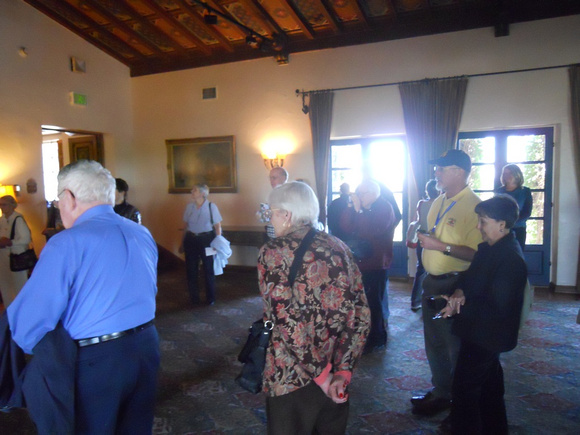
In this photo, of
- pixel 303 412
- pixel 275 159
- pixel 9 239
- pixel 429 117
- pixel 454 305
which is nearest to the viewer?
pixel 303 412

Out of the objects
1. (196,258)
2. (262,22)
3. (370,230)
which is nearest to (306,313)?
(370,230)

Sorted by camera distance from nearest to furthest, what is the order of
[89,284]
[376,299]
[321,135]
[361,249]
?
[89,284] < [361,249] < [376,299] < [321,135]

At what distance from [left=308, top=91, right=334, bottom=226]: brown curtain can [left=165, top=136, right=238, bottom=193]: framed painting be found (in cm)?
173

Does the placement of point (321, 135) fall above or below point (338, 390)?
above

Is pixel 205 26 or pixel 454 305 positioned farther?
pixel 205 26

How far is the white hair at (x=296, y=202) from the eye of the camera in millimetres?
1782

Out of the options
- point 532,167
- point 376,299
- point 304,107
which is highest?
point 304,107

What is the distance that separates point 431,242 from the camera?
266 centimetres

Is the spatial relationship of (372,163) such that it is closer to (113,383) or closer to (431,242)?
(431,242)

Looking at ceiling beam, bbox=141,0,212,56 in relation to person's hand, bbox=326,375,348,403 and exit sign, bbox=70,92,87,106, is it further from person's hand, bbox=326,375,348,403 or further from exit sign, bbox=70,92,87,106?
person's hand, bbox=326,375,348,403

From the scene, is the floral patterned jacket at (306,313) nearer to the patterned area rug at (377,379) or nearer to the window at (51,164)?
the patterned area rug at (377,379)

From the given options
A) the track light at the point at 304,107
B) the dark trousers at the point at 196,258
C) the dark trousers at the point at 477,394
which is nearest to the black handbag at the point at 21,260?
the dark trousers at the point at 196,258

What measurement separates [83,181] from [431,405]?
8.92ft

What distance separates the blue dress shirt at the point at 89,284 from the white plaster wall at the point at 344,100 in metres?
5.97
